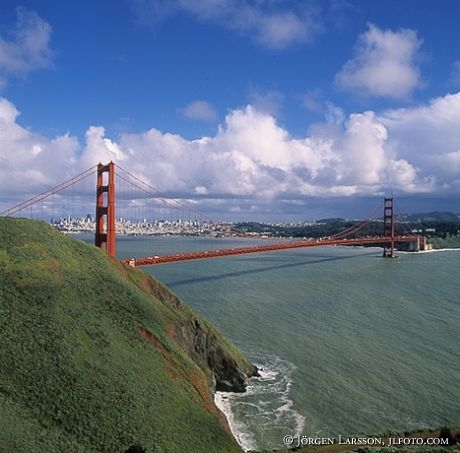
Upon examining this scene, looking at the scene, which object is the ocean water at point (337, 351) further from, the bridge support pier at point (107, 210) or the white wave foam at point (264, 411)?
the bridge support pier at point (107, 210)

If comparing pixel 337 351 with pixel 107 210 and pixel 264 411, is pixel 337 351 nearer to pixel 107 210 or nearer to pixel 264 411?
pixel 264 411

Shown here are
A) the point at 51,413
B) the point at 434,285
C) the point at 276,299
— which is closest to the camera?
the point at 51,413

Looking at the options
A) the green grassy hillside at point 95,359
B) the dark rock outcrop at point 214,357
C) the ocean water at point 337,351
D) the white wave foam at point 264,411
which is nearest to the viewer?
the green grassy hillside at point 95,359

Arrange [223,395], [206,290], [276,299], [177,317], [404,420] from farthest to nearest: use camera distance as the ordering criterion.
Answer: [206,290]
[276,299]
[177,317]
[223,395]
[404,420]

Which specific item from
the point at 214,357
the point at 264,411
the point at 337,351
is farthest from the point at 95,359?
the point at 337,351

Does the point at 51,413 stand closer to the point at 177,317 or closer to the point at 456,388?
the point at 177,317

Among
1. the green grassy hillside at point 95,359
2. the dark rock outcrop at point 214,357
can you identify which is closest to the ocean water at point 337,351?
the dark rock outcrop at point 214,357

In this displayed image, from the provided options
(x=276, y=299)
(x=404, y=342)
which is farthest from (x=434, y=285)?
(x=404, y=342)
